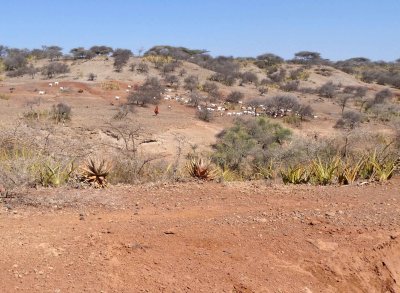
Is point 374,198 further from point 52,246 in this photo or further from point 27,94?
point 27,94

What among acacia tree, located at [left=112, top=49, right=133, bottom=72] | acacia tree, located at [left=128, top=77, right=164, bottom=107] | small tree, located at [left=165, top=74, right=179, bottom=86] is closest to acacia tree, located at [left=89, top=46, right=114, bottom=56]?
acacia tree, located at [left=112, top=49, right=133, bottom=72]

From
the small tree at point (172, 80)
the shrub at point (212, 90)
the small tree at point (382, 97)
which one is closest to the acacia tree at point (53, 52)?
the small tree at point (172, 80)

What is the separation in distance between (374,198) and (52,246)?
5261 mm

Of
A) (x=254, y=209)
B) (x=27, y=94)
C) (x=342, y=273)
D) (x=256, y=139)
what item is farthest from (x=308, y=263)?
(x=27, y=94)

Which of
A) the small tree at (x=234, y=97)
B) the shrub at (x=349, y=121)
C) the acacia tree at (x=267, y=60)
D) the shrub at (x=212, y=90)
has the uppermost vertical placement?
the acacia tree at (x=267, y=60)

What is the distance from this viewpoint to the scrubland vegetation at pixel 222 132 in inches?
358

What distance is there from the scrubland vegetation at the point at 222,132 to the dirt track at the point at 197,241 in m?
1.18

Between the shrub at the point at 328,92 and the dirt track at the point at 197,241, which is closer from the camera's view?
the dirt track at the point at 197,241

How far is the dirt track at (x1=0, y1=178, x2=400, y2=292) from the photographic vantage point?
5.07 metres

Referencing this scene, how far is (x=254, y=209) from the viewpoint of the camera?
718cm

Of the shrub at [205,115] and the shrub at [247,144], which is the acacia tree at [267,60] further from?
the shrub at [247,144]

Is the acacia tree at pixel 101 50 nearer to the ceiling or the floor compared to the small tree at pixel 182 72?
nearer to the ceiling

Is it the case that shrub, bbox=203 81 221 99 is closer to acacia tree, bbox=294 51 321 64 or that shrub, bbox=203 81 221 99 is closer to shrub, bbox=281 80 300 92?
shrub, bbox=281 80 300 92

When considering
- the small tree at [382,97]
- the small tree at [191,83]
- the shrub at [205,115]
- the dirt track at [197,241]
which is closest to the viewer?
the dirt track at [197,241]
